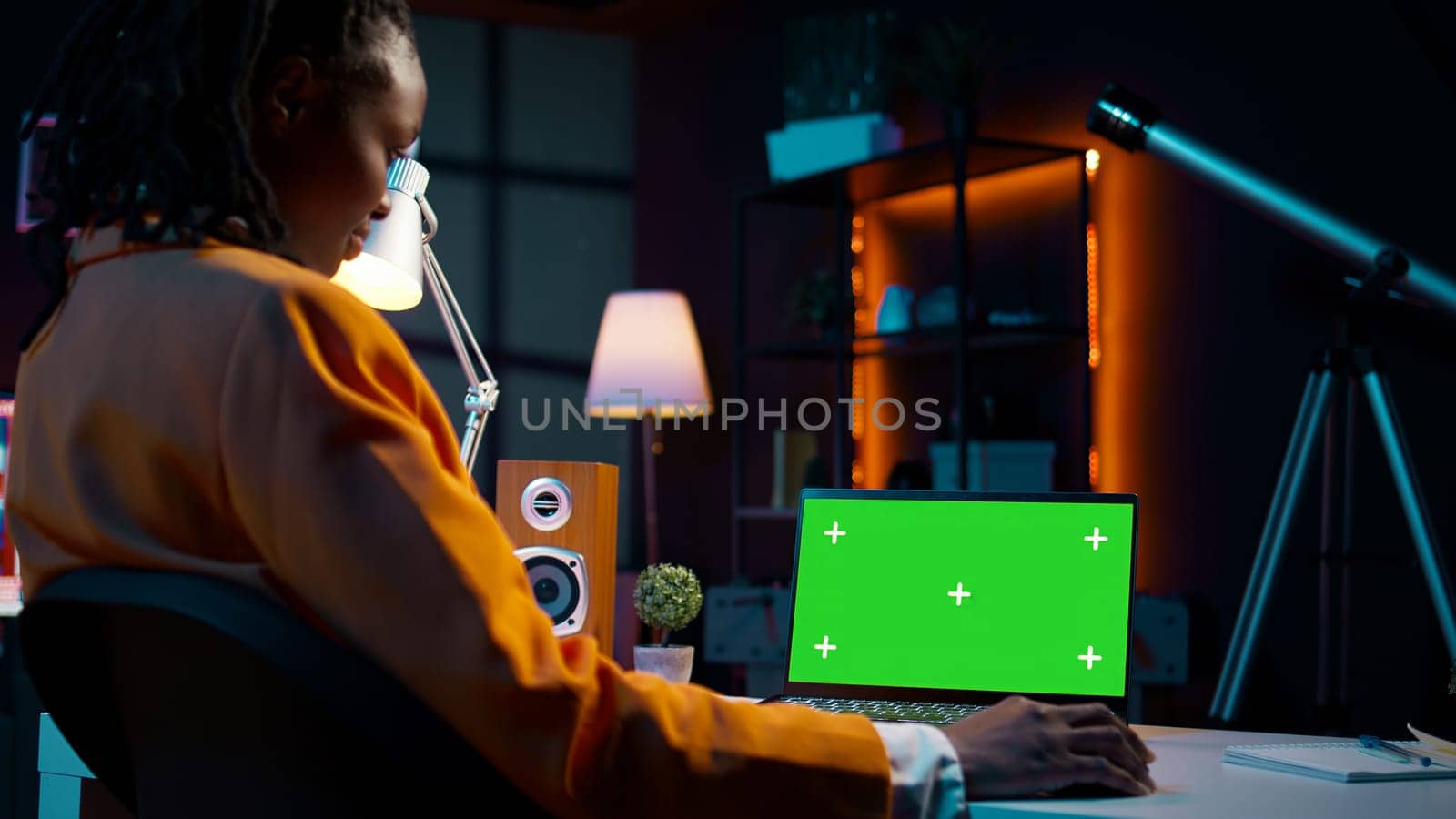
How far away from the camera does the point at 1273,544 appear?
117 inches

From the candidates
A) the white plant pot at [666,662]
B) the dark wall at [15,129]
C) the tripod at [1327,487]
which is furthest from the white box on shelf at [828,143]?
the white plant pot at [666,662]

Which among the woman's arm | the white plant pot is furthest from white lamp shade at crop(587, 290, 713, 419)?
the woman's arm

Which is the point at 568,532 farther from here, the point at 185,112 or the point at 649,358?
the point at 649,358

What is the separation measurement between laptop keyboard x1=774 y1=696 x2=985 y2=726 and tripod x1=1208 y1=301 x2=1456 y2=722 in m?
1.66

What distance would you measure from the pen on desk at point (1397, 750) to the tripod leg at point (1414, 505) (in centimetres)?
156

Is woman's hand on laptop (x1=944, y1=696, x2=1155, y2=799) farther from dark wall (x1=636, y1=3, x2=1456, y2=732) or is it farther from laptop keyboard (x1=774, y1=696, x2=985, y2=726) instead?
dark wall (x1=636, y1=3, x2=1456, y2=732)

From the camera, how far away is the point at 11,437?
0.83 meters

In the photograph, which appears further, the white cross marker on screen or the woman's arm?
the white cross marker on screen

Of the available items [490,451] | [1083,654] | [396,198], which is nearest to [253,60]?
[396,198]

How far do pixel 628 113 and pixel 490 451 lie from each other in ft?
5.02

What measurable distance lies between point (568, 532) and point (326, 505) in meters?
1.12

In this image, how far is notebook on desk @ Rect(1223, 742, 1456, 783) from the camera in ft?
3.77

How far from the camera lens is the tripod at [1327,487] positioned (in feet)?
9.02

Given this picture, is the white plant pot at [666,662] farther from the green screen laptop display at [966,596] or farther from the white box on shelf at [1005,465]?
the white box on shelf at [1005,465]
